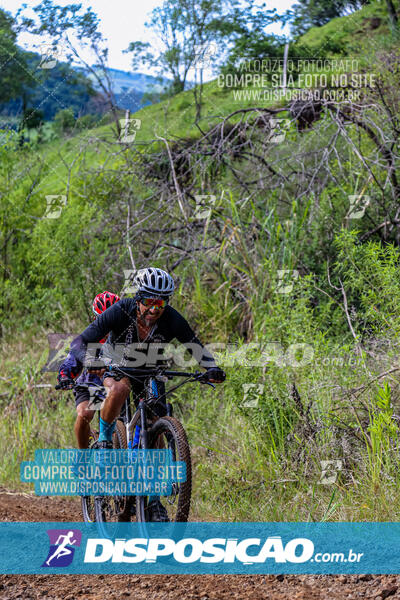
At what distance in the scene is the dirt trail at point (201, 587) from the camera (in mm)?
4211

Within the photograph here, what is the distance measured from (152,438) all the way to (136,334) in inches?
33.6

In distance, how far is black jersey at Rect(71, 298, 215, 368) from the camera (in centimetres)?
535

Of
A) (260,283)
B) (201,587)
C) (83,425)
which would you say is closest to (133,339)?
(83,425)

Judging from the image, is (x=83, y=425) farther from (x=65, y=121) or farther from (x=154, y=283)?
(x=65, y=121)

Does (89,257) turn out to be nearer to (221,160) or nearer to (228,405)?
(221,160)

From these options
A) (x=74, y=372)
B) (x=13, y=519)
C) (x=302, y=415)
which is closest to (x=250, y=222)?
(x=302, y=415)

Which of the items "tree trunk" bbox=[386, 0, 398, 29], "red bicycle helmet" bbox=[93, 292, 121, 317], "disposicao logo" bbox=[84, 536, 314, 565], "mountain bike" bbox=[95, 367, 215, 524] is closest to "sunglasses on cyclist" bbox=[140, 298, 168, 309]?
"mountain bike" bbox=[95, 367, 215, 524]

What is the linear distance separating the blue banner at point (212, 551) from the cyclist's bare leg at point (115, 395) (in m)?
0.91

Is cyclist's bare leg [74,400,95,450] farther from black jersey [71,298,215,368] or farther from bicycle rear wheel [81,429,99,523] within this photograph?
black jersey [71,298,215,368]

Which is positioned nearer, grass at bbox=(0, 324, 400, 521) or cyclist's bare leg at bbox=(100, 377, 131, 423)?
cyclist's bare leg at bbox=(100, 377, 131, 423)

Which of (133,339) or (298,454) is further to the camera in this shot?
(298,454)

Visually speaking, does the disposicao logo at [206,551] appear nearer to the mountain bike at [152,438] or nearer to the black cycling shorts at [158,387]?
the mountain bike at [152,438]

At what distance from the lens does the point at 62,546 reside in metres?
5.43

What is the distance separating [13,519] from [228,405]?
2491mm
